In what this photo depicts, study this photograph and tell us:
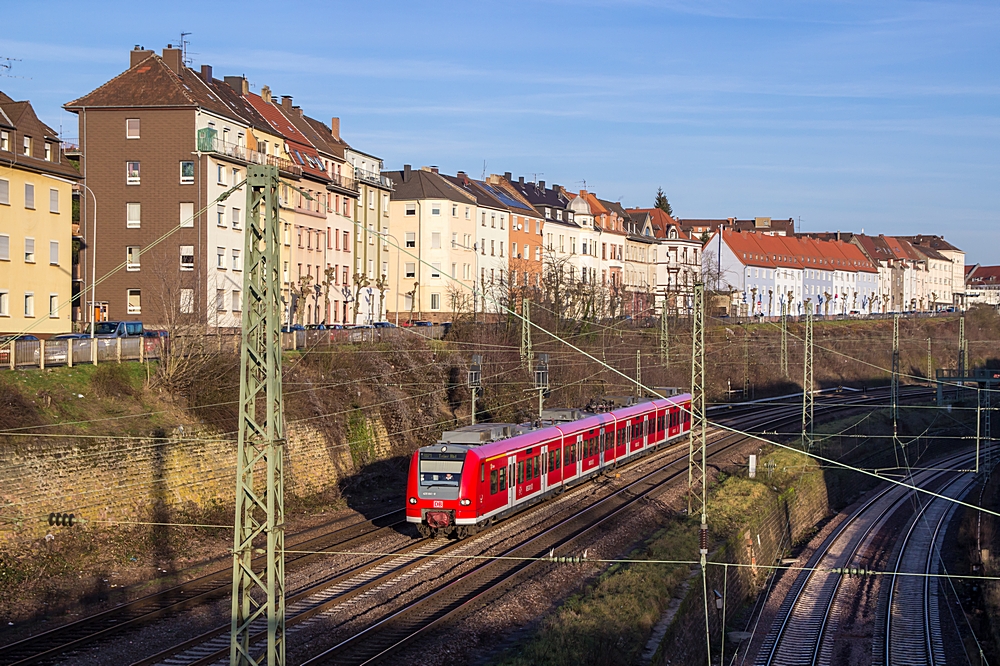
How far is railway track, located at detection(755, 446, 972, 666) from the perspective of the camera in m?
26.5

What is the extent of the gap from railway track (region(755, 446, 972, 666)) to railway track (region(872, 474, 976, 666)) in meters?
0.39

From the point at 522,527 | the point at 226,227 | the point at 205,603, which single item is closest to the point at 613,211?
the point at 226,227

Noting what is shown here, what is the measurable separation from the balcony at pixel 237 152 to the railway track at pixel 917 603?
110ft

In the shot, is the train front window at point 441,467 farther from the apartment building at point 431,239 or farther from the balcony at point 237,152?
the apartment building at point 431,239

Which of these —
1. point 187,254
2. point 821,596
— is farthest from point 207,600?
point 187,254

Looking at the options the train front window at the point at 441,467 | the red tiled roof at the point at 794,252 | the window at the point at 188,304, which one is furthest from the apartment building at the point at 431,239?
the train front window at the point at 441,467

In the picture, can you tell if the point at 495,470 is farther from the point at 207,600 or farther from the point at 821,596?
the point at 821,596

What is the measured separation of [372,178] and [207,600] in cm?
5752

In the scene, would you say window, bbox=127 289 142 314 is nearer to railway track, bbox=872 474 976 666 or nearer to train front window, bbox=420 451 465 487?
train front window, bbox=420 451 465 487

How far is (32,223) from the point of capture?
148 ft

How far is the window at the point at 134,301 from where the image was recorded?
55688mm

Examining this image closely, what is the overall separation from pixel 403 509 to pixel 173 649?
15170 mm

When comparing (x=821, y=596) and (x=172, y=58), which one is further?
(x=172, y=58)

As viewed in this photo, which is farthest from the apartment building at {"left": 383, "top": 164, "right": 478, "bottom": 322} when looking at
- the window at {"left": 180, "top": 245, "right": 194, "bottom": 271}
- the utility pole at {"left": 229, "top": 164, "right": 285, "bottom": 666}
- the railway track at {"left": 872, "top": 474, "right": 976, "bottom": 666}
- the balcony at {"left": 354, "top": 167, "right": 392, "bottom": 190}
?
the utility pole at {"left": 229, "top": 164, "right": 285, "bottom": 666}
